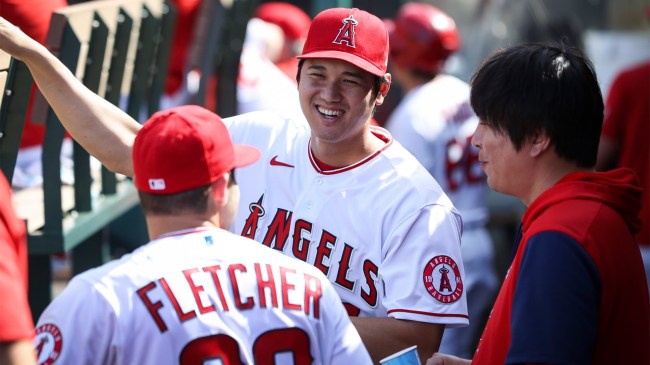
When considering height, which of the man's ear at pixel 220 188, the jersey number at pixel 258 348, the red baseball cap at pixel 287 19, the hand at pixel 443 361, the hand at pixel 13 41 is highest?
the red baseball cap at pixel 287 19

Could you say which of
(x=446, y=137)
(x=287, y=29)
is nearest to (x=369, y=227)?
(x=446, y=137)

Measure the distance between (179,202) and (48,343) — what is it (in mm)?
433

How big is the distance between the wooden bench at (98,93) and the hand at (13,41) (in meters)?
0.34

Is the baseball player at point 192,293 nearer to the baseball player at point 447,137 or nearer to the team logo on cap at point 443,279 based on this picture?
the team logo on cap at point 443,279

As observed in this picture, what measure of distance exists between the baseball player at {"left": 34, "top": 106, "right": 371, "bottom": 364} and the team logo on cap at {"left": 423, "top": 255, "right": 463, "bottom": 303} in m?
0.63

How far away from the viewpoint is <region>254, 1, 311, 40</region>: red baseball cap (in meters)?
8.07

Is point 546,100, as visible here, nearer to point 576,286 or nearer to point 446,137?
point 576,286

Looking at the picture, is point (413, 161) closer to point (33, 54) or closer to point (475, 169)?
point (33, 54)

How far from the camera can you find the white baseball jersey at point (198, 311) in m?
2.19

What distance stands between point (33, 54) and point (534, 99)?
148 centimetres

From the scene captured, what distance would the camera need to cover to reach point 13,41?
2947mm

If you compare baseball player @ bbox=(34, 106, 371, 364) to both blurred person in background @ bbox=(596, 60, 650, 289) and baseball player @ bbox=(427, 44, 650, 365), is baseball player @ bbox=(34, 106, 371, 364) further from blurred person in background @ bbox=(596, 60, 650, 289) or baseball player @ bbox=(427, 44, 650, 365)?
blurred person in background @ bbox=(596, 60, 650, 289)

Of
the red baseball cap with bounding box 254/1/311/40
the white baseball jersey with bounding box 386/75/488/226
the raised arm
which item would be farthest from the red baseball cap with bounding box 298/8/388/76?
the red baseball cap with bounding box 254/1/311/40

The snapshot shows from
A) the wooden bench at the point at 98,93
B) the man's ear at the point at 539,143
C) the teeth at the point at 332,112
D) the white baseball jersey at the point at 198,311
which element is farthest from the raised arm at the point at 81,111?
the man's ear at the point at 539,143
